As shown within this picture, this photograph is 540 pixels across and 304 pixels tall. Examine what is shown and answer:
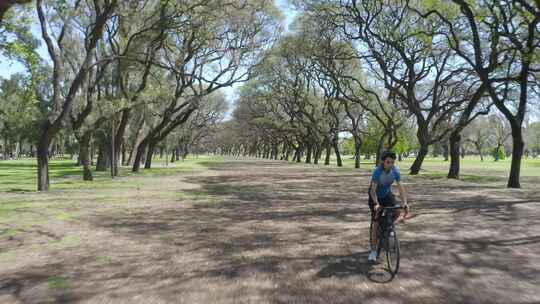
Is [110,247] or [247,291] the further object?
[110,247]

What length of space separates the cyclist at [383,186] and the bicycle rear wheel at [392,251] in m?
0.31

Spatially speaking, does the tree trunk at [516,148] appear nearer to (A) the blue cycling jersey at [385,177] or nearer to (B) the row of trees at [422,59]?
(B) the row of trees at [422,59]

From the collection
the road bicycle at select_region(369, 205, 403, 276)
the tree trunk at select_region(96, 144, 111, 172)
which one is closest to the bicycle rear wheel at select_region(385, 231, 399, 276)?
the road bicycle at select_region(369, 205, 403, 276)

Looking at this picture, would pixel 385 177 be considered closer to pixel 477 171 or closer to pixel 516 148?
pixel 516 148

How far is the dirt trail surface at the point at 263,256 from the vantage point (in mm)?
5336

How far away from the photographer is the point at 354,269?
637cm

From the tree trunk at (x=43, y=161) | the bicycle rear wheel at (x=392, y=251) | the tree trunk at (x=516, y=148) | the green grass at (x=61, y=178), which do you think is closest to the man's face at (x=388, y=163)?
the bicycle rear wheel at (x=392, y=251)

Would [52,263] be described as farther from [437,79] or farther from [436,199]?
[437,79]

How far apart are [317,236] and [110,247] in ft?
13.6

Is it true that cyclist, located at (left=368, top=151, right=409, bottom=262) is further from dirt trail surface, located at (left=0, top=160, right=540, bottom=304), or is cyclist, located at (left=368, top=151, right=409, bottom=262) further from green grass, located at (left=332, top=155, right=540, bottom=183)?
green grass, located at (left=332, top=155, right=540, bottom=183)

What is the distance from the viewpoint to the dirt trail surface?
5.34m

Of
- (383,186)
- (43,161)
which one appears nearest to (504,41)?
(383,186)

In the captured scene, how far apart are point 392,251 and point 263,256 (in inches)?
89.2

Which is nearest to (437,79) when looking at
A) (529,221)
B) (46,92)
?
(529,221)
